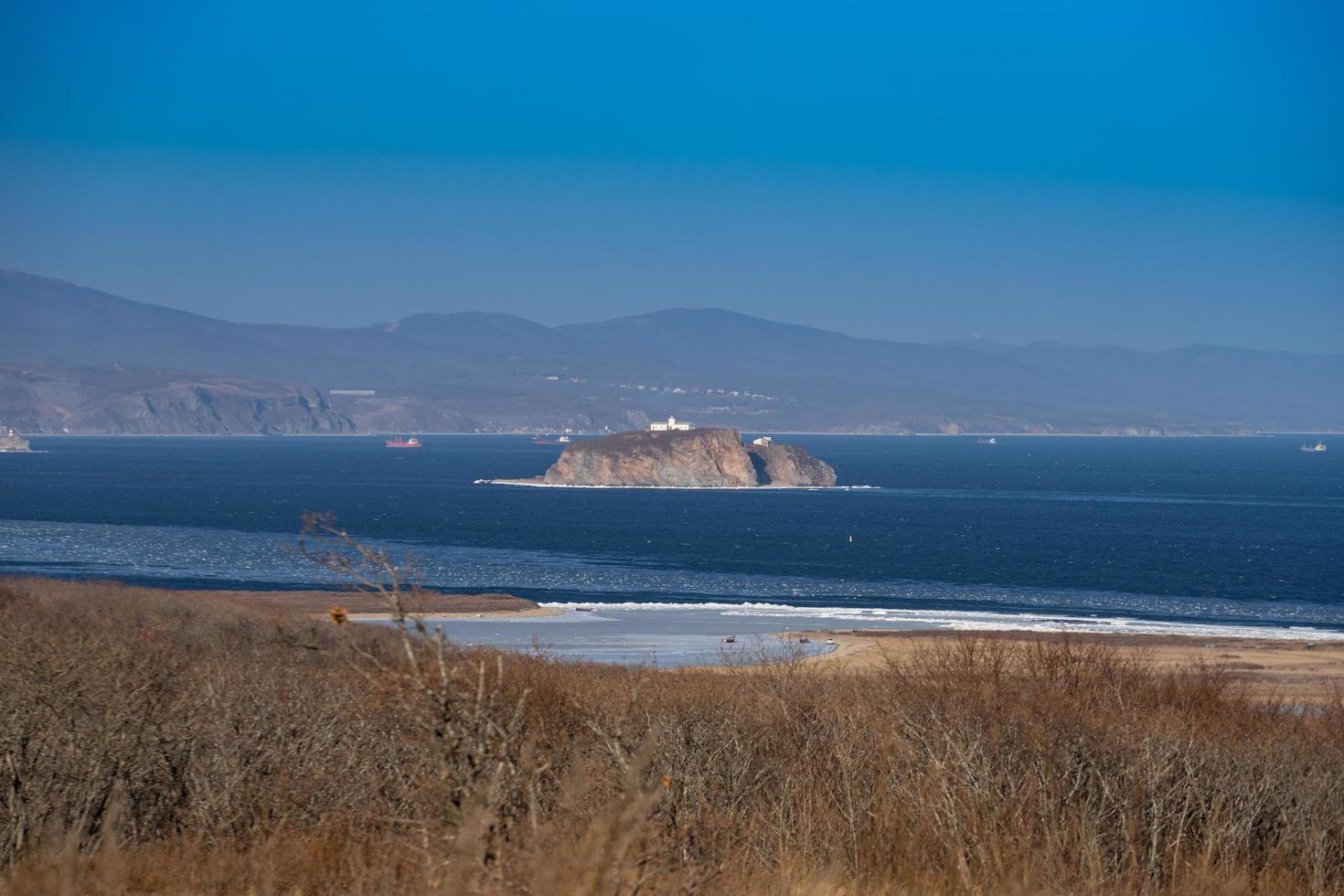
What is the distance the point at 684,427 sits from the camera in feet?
613

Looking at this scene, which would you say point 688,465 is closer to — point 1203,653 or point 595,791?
point 1203,653

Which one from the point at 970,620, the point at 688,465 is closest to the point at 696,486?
the point at 688,465

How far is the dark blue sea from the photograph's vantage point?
210 feet

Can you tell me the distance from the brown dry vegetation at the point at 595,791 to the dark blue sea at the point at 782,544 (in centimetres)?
3431

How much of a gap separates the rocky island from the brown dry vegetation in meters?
143

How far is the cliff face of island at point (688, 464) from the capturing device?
542 ft

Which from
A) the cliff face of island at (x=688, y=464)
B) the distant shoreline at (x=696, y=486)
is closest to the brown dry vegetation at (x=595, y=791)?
the distant shoreline at (x=696, y=486)

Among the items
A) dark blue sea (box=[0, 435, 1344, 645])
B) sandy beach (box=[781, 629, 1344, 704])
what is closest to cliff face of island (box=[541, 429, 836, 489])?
dark blue sea (box=[0, 435, 1344, 645])

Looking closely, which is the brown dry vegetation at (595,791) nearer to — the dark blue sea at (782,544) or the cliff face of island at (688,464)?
the dark blue sea at (782,544)

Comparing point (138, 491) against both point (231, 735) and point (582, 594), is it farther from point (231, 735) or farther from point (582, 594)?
point (231, 735)

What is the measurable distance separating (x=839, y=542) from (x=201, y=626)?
5912 cm

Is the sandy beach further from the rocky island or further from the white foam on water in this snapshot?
the rocky island

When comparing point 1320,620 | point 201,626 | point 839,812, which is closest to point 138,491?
point 201,626

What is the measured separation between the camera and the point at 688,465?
16712 cm
